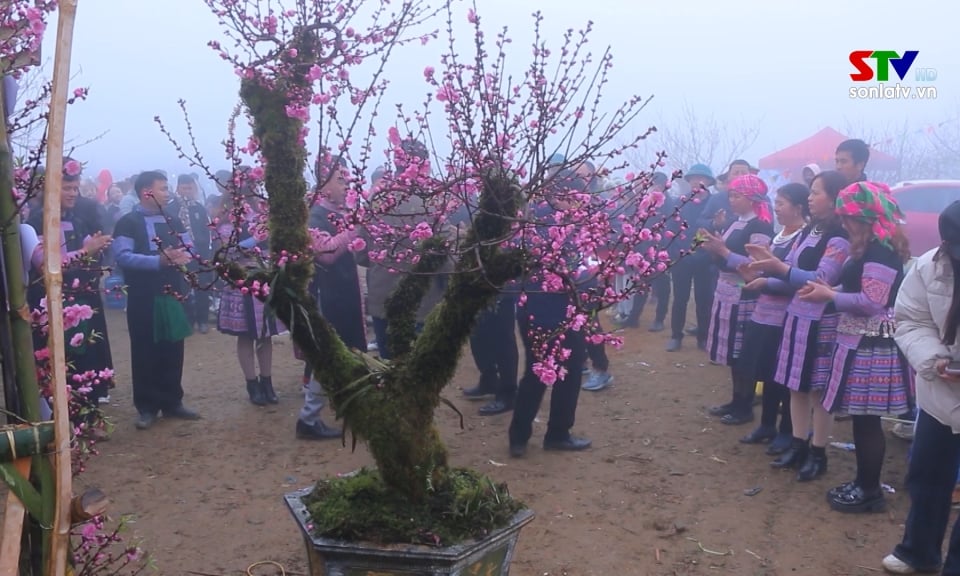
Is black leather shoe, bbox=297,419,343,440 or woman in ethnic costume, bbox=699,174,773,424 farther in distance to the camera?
woman in ethnic costume, bbox=699,174,773,424

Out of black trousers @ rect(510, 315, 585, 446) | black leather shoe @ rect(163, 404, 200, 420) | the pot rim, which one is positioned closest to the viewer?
the pot rim

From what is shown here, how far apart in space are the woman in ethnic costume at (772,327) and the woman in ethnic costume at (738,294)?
17cm

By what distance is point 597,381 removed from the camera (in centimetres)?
727

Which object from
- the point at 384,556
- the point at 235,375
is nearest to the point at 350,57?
the point at 384,556

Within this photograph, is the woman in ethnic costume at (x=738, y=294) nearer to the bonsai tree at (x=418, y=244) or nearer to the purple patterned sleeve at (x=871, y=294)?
the purple patterned sleeve at (x=871, y=294)

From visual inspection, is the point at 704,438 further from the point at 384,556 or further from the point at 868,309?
the point at 384,556

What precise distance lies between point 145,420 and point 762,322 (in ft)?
15.5

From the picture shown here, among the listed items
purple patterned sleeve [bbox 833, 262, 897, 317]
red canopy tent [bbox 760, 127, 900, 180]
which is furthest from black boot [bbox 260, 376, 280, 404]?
red canopy tent [bbox 760, 127, 900, 180]

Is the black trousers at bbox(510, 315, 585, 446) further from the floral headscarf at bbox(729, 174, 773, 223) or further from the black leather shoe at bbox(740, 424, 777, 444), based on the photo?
the floral headscarf at bbox(729, 174, 773, 223)

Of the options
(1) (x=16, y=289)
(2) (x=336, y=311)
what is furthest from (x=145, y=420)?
A: (1) (x=16, y=289)

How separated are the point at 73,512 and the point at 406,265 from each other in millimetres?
2117

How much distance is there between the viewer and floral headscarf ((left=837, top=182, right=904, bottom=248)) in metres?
4.37

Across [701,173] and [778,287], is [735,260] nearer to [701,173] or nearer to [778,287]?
[778,287]

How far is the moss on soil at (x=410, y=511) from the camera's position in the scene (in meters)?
2.76
